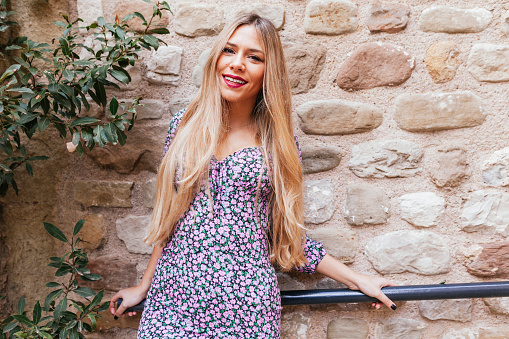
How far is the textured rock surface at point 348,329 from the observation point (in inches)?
62.2

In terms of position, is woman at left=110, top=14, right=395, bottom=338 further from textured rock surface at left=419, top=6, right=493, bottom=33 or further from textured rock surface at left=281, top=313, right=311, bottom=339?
textured rock surface at left=419, top=6, right=493, bottom=33

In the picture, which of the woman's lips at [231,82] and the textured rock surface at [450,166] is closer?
the woman's lips at [231,82]

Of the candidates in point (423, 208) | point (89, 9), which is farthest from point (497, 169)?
point (89, 9)

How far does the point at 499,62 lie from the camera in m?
1.46

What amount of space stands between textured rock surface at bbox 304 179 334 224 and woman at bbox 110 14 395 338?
0.11 m

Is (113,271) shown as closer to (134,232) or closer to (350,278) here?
(134,232)

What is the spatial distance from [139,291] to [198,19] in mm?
1082

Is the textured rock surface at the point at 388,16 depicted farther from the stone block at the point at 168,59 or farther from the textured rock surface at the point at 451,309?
the textured rock surface at the point at 451,309

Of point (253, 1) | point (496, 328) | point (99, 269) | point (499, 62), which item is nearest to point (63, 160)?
point (99, 269)

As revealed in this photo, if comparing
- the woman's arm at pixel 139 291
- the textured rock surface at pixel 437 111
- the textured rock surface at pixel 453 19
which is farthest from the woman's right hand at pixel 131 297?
the textured rock surface at pixel 453 19

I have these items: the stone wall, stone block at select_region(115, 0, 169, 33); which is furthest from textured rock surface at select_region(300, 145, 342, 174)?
stone block at select_region(115, 0, 169, 33)

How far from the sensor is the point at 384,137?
1.54 meters

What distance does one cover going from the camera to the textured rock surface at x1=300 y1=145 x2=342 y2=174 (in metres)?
1.55

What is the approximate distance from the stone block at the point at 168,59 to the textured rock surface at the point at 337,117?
20.7 inches
